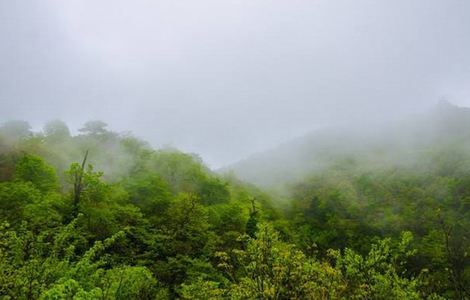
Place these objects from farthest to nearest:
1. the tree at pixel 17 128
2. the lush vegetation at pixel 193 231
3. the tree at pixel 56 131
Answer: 1. the tree at pixel 17 128
2. the tree at pixel 56 131
3. the lush vegetation at pixel 193 231

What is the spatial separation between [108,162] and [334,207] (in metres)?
58.4

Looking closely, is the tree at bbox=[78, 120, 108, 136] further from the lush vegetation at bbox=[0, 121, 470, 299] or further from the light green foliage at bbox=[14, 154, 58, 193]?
the light green foliage at bbox=[14, 154, 58, 193]

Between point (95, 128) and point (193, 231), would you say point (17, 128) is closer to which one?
point (95, 128)

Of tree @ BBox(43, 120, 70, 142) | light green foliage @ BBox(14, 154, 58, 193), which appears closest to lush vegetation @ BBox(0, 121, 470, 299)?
light green foliage @ BBox(14, 154, 58, 193)

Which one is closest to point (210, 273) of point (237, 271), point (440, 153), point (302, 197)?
point (237, 271)

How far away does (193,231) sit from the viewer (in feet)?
164

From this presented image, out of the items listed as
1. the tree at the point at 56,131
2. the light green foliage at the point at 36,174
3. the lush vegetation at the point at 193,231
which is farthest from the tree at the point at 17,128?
the light green foliage at the point at 36,174

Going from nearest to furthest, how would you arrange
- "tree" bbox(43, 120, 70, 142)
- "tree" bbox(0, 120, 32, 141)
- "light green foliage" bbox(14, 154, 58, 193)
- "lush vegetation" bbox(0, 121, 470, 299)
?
1. "lush vegetation" bbox(0, 121, 470, 299)
2. "light green foliage" bbox(14, 154, 58, 193)
3. "tree" bbox(43, 120, 70, 142)
4. "tree" bbox(0, 120, 32, 141)

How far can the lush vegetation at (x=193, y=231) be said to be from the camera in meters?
17.9

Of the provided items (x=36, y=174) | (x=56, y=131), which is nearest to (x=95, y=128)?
(x=56, y=131)

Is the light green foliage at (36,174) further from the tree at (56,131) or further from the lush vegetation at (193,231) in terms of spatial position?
the tree at (56,131)

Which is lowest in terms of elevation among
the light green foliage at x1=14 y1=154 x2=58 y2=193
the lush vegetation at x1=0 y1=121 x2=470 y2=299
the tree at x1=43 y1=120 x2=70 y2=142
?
the lush vegetation at x1=0 y1=121 x2=470 y2=299

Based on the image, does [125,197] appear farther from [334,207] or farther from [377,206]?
[377,206]

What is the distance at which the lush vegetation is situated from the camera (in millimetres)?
17891
